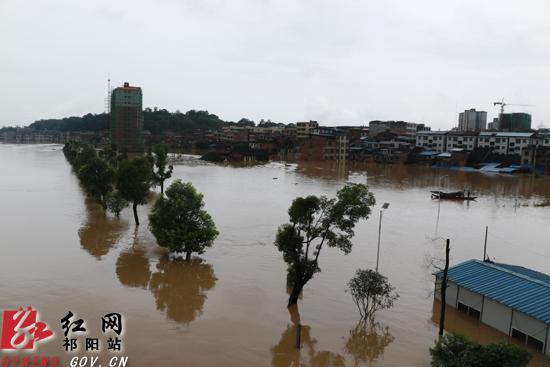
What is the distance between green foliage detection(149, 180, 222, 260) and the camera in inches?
803

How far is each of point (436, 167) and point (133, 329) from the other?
268 ft

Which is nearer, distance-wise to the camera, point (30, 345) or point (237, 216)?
point (30, 345)

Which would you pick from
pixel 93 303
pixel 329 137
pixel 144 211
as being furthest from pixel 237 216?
pixel 329 137

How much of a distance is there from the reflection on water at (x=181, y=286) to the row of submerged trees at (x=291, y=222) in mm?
812

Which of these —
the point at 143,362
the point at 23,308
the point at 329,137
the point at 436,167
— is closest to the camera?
the point at 143,362

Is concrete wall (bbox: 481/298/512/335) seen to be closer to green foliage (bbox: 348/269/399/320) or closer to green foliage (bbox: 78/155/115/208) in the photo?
green foliage (bbox: 348/269/399/320)

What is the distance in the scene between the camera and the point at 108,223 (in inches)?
1163

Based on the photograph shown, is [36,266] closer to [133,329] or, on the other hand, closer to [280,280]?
[133,329]

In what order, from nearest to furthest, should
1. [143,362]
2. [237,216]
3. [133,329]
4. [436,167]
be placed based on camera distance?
[143,362]
[133,329]
[237,216]
[436,167]

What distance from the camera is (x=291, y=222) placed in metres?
19.6

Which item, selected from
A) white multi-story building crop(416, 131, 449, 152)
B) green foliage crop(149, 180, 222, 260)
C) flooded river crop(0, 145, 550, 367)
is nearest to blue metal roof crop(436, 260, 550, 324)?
flooded river crop(0, 145, 550, 367)

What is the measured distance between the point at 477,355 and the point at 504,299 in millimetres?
6139

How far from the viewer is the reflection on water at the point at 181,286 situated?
15.8m

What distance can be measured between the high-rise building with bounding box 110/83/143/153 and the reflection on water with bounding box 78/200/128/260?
89.8 meters
